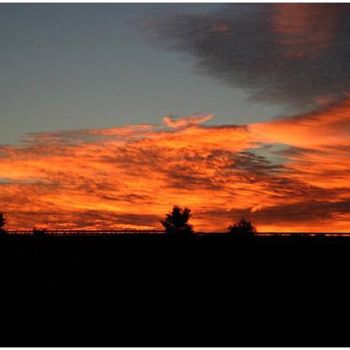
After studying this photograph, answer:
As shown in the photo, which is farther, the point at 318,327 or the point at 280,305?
the point at 280,305

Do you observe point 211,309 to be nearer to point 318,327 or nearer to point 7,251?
point 318,327

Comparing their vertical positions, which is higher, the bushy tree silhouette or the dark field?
the bushy tree silhouette

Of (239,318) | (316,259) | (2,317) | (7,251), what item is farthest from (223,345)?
(7,251)

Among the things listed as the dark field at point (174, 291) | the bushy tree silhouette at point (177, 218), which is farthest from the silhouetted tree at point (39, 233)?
the bushy tree silhouette at point (177, 218)

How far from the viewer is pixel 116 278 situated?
199 feet

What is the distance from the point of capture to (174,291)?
58.7 metres

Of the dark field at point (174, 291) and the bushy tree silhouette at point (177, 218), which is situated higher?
the bushy tree silhouette at point (177, 218)

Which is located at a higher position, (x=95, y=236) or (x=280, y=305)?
(x=95, y=236)

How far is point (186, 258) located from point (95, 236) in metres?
7.26

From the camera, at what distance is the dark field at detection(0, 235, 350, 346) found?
51688 mm

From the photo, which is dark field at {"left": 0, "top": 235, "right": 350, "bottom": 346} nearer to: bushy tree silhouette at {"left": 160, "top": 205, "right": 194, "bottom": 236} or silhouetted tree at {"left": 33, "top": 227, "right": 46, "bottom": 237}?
silhouetted tree at {"left": 33, "top": 227, "right": 46, "bottom": 237}

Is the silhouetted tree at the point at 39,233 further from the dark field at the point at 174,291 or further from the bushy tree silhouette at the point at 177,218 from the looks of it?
the bushy tree silhouette at the point at 177,218

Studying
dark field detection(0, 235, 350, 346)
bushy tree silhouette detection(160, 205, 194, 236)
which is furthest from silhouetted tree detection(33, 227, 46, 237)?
bushy tree silhouette detection(160, 205, 194, 236)

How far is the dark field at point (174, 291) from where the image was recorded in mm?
51688
